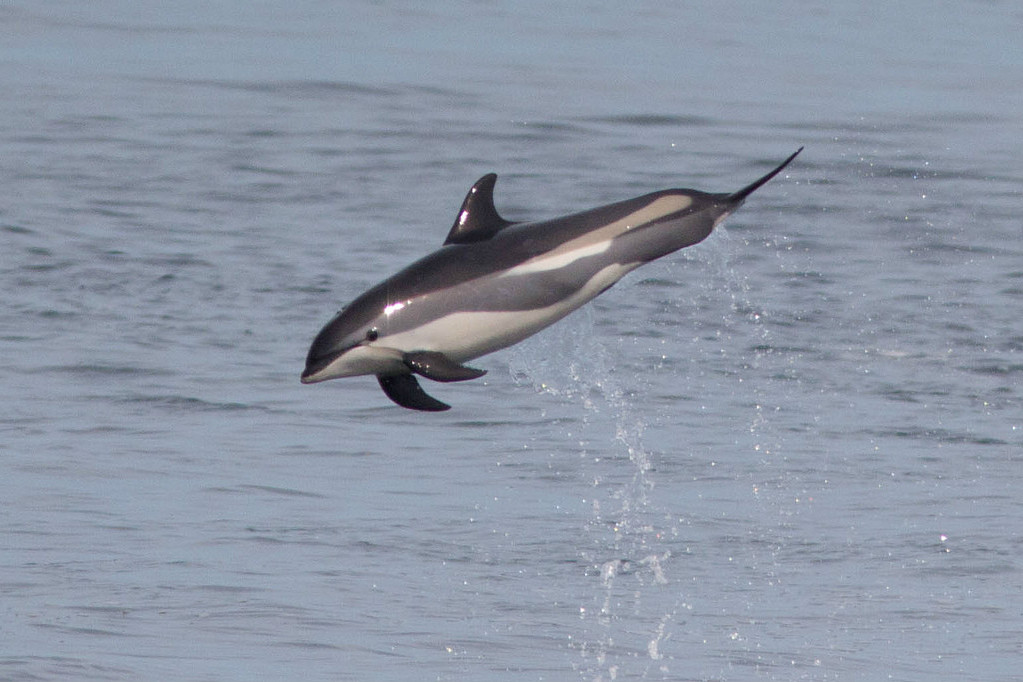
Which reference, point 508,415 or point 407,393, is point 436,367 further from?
point 508,415

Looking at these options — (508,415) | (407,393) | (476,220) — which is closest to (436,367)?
(407,393)

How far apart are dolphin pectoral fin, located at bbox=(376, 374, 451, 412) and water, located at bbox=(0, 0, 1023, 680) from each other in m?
1.24

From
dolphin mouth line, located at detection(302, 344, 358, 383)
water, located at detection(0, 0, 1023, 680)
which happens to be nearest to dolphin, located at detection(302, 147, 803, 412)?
dolphin mouth line, located at detection(302, 344, 358, 383)

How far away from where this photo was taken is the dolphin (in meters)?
5.54

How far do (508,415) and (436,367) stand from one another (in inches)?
190

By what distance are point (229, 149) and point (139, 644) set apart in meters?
12.4

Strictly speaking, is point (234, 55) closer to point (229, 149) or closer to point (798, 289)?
point (229, 149)

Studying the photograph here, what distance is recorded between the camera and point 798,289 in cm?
1338

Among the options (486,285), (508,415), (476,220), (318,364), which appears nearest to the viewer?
(318,364)

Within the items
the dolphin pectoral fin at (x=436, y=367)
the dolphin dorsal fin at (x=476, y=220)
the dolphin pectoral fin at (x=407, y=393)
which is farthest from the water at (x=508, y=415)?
the dolphin dorsal fin at (x=476, y=220)

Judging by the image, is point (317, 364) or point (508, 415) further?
point (508, 415)

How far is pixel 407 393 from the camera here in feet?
18.5

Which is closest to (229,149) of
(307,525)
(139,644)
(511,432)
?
(511,432)

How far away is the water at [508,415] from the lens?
7027 mm
